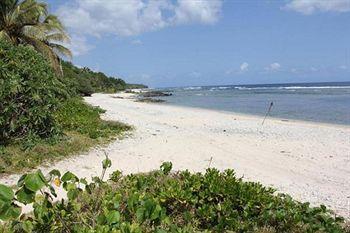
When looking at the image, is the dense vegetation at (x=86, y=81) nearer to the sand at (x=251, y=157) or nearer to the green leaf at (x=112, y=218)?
the sand at (x=251, y=157)

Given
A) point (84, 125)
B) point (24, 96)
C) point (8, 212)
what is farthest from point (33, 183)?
point (84, 125)

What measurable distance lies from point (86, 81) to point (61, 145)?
40.8m

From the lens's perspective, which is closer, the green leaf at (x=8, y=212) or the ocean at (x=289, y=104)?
the green leaf at (x=8, y=212)

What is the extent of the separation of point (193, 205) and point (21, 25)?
60.8 feet

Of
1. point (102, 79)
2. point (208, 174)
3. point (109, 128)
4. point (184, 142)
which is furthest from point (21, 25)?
point (102, 79)

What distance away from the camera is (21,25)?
21219mm

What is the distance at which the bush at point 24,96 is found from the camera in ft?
30.4

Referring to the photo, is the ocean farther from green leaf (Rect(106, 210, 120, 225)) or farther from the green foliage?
green leaf (Rect(106, 210, 120, 225))

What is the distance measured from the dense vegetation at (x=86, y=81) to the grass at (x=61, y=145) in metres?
2.49

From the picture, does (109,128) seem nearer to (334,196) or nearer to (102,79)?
(334,196)

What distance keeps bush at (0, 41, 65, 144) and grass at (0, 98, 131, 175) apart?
0.36m

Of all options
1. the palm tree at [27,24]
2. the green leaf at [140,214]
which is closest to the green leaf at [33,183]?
the green leaf at [140,214]

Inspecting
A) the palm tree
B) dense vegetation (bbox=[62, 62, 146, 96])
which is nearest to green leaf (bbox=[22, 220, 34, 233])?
dense vegetation (bbox=[62, 62, 146, 96])

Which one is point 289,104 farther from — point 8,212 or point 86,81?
point 8,212
